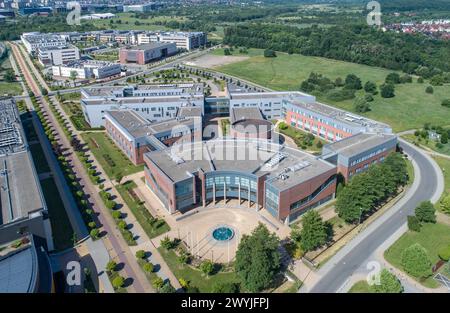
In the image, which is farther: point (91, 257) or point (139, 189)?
point (139, 189)

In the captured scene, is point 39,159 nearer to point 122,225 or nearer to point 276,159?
point 122,225

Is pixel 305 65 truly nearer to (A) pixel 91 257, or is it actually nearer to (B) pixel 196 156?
(B) pixel 196 156

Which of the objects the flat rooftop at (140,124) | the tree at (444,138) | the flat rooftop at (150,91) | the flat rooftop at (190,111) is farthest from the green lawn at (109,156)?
the tree at (444,138)

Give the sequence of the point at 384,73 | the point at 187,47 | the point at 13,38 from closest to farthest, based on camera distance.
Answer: the point at 384,73 → the point at 187,47 → the point at 13,38

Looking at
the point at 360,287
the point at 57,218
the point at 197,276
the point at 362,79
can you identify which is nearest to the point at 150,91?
the point at 57,218

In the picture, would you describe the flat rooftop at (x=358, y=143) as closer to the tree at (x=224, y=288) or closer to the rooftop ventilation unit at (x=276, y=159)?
the rooftop ventilation unit at (x=276, y=159)
